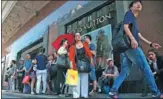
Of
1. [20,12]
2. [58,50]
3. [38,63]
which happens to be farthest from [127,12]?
[20,12]

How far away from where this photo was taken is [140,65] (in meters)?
0.99

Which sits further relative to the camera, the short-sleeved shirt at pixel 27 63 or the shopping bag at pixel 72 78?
the short-sleeved shirt at pixel 27 63

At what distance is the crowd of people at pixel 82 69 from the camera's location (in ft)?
3.23


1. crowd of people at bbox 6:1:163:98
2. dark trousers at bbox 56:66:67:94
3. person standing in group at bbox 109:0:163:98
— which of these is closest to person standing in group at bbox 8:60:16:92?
crowd of people at bbox 6:1:163:98

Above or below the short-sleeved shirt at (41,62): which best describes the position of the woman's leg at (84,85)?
below

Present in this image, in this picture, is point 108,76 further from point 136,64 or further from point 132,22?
point 132,22

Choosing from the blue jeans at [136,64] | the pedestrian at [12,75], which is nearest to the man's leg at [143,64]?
the blue jeans at [136,64]

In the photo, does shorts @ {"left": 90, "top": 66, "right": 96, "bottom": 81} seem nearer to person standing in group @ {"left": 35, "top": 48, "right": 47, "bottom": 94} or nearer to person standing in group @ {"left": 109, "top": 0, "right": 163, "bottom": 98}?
person standing in group @ {"left": 109, "top": 0, "right": 163, "bottom": 98}

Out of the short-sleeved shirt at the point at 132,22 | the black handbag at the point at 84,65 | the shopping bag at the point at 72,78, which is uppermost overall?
the short-sleeved shirt at the point at 132,22

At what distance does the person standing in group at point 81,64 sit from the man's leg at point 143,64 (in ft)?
0.60

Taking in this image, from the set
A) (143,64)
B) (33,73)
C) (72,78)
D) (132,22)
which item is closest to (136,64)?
(143,64)

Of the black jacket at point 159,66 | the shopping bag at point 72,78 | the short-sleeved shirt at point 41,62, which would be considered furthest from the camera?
the short-sleeved shirt at point 41,62

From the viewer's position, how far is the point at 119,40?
1.01 meters

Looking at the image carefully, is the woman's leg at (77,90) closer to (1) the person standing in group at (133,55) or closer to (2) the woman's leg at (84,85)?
(2) the woman's leg at (84,85)
